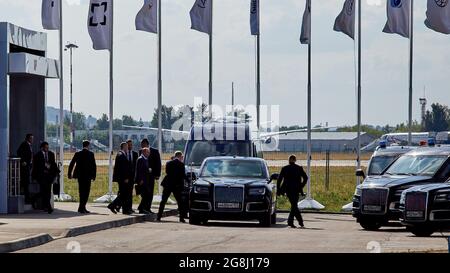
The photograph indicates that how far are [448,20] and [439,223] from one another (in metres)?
13.0

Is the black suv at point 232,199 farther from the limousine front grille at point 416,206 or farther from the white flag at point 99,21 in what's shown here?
the white flag at point 99,21

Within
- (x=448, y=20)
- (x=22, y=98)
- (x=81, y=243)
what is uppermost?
(x=448, y=20)

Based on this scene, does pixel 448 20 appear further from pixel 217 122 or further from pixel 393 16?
pixel 217 122

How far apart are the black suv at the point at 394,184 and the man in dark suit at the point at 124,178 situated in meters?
5.88

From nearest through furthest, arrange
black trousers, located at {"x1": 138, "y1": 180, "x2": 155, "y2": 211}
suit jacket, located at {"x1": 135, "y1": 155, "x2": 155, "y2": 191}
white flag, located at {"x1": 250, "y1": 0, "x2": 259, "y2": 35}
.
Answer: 1. suit jacket, located at {"x1": 135, "y1": 155, "x2": 155, "y2": 191}
2. black trousers, located at {"x1": 138, "y1": 180, "x2": 155, "y2": 211}
3. white flag, located at {"x1": 250, "y1": 0, "x2": 259, "y2": 35}

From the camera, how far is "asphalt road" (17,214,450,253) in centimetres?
2284

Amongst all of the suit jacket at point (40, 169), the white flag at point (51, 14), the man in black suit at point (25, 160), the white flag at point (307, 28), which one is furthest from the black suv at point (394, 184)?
the white flag at point (51, 14)

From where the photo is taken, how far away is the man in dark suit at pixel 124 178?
3406 cm

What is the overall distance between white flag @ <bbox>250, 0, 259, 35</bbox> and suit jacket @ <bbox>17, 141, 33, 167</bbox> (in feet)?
46.5

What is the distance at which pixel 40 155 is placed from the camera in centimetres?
3347

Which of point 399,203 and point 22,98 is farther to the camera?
point 22,98

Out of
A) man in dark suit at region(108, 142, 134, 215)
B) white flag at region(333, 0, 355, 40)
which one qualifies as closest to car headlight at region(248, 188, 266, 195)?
man in dark suit at region(108, 142, 134, 215)

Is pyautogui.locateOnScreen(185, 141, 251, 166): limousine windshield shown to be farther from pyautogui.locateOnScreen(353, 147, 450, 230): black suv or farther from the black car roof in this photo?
the black car roof
